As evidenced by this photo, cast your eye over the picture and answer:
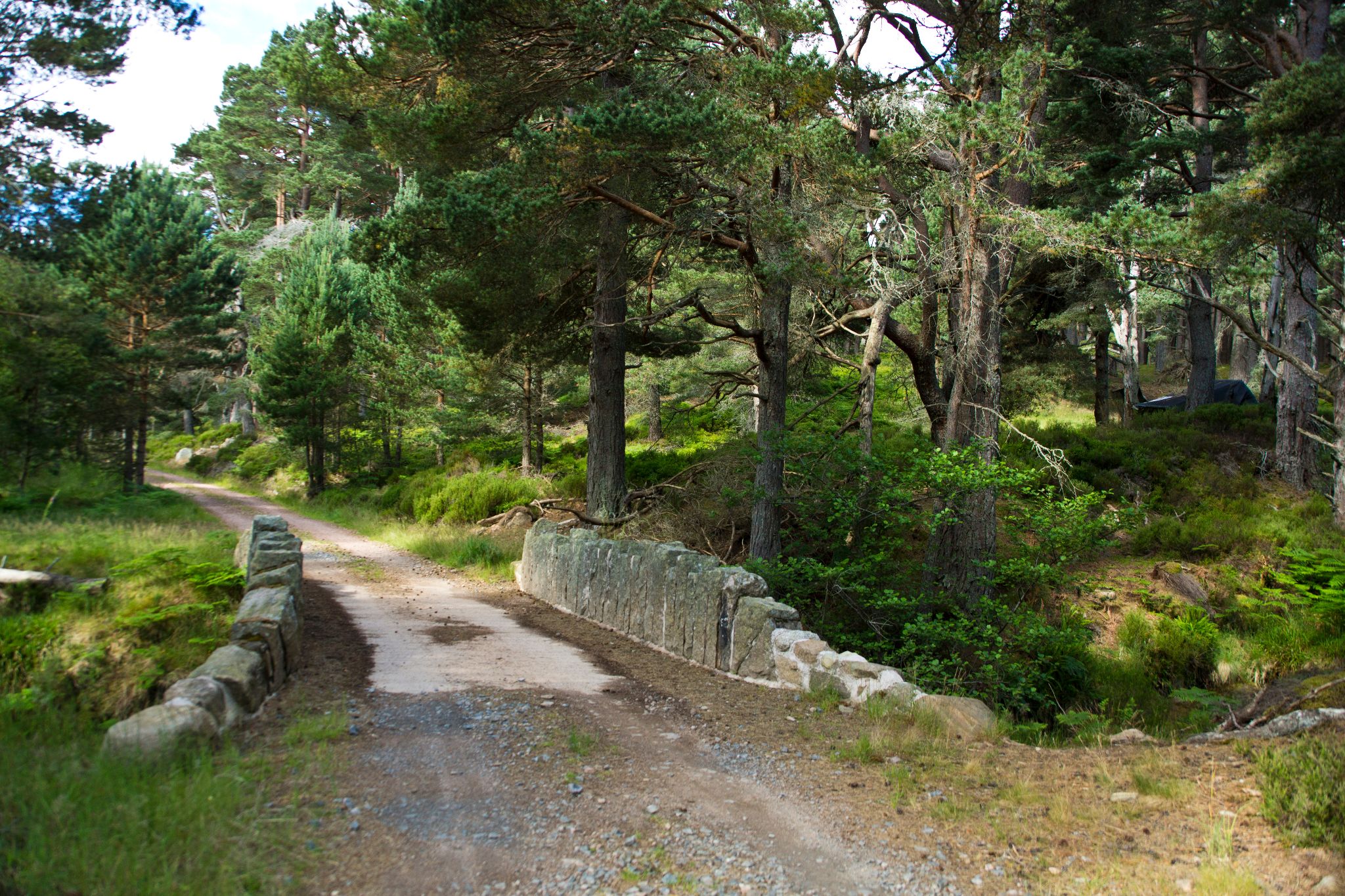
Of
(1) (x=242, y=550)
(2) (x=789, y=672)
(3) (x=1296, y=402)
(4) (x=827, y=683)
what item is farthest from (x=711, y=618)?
(3) (x=1296, y=402)

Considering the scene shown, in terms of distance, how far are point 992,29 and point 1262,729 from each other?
9.27 m

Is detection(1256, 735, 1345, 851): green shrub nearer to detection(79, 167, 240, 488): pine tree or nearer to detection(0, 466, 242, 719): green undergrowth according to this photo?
detection(0, 466, 242, 719): green undergrowth

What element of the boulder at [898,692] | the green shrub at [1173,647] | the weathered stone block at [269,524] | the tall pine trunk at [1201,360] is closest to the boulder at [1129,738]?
the boulder at [898,692]

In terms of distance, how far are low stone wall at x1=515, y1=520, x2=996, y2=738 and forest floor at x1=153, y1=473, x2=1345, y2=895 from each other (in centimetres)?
30

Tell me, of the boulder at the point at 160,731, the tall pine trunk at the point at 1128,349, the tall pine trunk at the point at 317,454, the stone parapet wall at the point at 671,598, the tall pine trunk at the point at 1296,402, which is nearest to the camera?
the boulder at the point at 160,731

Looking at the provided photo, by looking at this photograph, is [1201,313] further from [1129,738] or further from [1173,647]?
[1129,738]

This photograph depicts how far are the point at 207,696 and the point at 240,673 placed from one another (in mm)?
529

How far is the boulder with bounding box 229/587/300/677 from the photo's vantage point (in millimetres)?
6246

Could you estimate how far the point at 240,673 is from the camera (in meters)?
5.50

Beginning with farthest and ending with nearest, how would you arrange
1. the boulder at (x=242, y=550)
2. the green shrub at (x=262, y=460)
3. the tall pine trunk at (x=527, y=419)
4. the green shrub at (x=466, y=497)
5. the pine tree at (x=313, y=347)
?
1. the green shrub at (x=262, y=460)
2. the pine tree at (x=313, y=347)
3. the tall pine trunk at (x=527, y=419)
4. the green shrub at (x=466, y=497)
5. the boulder at (x=242, y=550)

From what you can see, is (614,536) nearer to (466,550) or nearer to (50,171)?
(466,550)

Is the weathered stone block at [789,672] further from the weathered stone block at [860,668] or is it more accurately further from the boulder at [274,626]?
the boulder at [274,626]

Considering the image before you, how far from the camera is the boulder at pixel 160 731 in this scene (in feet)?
14.0

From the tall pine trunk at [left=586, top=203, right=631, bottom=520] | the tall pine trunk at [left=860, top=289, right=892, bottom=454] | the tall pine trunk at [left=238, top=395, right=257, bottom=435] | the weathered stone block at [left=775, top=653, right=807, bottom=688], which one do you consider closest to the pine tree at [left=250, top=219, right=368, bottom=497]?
the tall pine trunk at [left=238, top=395, right=257, bottom=435]
